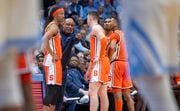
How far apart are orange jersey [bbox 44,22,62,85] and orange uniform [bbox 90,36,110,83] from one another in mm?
683

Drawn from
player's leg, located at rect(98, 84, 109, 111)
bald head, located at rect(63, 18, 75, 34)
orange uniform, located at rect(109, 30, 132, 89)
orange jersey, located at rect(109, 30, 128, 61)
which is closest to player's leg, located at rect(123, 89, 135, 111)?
orange uniform, located at rect(109, 30, 132, 89)

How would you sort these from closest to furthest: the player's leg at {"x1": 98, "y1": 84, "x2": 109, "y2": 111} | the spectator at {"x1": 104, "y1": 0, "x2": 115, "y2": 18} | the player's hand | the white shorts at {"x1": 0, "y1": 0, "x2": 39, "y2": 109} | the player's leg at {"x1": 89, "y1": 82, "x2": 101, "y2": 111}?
the white shorts at {"x1": 0, "y1": 0, "x2": 39, "y2": 109}
the player's leg at {"x1": 89, "y1": 82, "x2": 101, "y2": 111}
the player's leg at {"x1": 98, "y1": 84, "x2": 109, "y2": 111}
the player's hand
the spectator at {"x1": 104, "y1": 0, "x2": 115, "y2": 18}

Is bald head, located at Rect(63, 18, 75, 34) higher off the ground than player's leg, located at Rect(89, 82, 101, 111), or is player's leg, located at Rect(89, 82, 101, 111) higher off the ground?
bald head, located at Rect(63, 18, 75, 34)

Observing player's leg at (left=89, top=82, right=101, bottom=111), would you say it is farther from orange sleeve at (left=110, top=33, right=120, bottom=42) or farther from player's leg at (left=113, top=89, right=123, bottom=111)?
orange sleeve at (left=110, top=33, right=120, bottom=42)

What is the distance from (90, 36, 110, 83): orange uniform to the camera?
9266mm

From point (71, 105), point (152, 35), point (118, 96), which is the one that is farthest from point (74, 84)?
point (152, 35)

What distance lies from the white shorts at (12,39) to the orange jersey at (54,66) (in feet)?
21.4

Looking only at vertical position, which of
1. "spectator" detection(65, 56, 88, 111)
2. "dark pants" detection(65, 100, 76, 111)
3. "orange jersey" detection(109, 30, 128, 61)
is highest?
"orange jersey" detection(109, 30, 128, 61)

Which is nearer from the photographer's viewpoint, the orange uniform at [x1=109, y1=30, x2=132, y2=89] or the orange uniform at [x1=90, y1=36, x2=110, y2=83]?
the orange uniform at [x1=90, y1=36, x2=110, y2=83]

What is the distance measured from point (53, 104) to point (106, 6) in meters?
6.88

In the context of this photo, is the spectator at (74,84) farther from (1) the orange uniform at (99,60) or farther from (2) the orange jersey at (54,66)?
(2) the orange jersey at (54,66)

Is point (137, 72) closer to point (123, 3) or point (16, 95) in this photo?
point (123, 3)

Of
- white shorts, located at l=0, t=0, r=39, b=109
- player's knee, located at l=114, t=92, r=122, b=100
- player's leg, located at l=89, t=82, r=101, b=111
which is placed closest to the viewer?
white shorts, located at l=0, t=0, r=39, b=109

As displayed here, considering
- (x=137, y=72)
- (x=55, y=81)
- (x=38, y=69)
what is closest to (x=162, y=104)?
(x=137, y=72)
